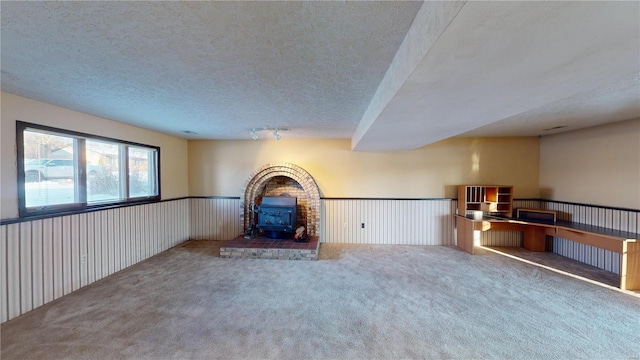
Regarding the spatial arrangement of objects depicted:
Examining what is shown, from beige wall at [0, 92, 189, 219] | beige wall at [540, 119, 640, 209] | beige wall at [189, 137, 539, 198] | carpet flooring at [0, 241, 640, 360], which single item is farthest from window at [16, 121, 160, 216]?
beige wall at [540, 119, 640, 209]

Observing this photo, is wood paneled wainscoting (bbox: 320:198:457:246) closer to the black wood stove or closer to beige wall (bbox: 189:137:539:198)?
beige wall (bbox: 189:137:539:198)

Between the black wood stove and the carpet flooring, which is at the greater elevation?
the black wood stove

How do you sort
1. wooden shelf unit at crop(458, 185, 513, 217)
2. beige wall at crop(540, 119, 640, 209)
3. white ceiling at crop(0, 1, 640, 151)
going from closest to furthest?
1. white ceiling at crop(0, 1, 640, 151)
2. beige wall at crop(540, 119, 640, 209)
3. wooden shelf unit at crop(458, 185, 513, 217)

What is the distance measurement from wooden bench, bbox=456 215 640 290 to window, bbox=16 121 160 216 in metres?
6.05

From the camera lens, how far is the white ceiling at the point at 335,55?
0.98m

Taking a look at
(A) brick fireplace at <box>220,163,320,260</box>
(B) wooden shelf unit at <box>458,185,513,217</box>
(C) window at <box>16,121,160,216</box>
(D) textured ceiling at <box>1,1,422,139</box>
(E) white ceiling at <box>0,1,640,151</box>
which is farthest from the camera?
(B) wooden shelf unit at <box>458,185,513,217</box>

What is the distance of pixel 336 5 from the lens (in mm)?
1099

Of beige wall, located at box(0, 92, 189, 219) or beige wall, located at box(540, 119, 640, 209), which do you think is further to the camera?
beige wall, located at box(540, 119, 640, 209)

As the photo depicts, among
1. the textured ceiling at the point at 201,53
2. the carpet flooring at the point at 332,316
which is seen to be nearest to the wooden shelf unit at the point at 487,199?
the carpet flooring at the point at 332,316

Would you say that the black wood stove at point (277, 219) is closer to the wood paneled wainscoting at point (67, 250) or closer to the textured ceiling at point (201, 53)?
the wood paneled wainscoting at point (67, 250)

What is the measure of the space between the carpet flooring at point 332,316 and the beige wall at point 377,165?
181 centimetres

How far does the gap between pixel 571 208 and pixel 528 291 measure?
236 centimetres

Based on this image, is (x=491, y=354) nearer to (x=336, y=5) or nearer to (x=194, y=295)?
(x=336, y=5)

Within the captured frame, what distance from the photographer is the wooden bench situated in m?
2.83
